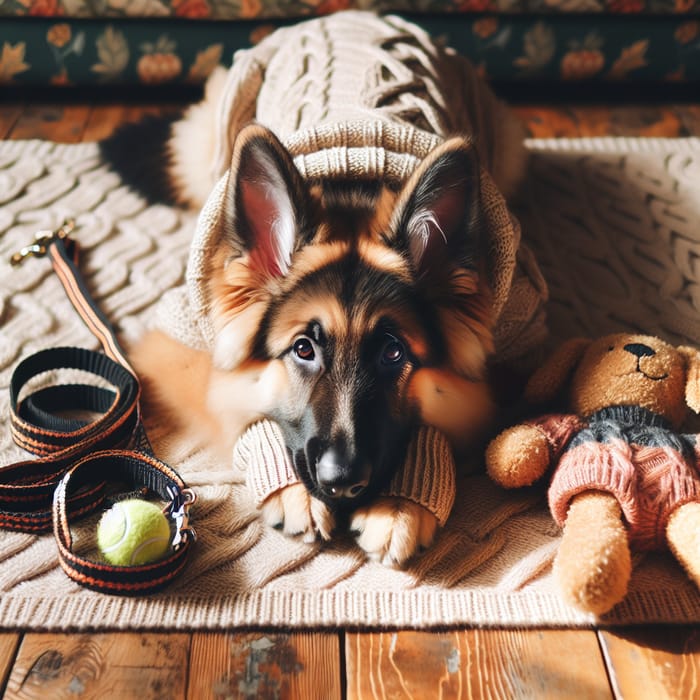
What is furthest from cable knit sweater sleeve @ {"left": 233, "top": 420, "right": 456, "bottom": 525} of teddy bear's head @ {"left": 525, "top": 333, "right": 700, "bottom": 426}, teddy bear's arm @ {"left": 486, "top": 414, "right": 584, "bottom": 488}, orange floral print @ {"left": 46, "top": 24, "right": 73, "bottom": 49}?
orange floral print @ {"left": 46, "top": 24, "right": 73, "bottom": 49}

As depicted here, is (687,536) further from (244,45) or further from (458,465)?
(244,45)

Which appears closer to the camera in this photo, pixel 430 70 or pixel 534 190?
pixel 430 70

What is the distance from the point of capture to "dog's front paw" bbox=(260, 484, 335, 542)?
1890mm

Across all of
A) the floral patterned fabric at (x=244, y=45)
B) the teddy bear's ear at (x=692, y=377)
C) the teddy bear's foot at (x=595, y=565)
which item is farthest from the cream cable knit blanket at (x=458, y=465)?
the floral patterned fabric at (x=244, y=45)

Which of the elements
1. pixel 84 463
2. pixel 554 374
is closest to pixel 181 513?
pixel 84 463

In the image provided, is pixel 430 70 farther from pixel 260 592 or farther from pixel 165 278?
pixel 260 592

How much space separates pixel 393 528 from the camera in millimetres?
1837

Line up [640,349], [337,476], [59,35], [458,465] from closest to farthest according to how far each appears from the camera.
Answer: [337,476] < [640,349] < [458,465] < [59,35]

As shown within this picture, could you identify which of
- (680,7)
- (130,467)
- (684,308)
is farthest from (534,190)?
(130,467)

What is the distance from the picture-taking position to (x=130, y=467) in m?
2.03

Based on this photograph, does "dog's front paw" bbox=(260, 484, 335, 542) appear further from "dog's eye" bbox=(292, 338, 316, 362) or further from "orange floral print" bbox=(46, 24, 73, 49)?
"orange floral print" bbox=(46, 24, 73, 49)

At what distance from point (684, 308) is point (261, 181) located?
1565mm

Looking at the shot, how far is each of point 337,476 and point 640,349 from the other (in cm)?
87

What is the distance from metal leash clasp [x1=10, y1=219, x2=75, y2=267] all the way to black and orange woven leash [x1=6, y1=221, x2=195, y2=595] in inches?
17.6
